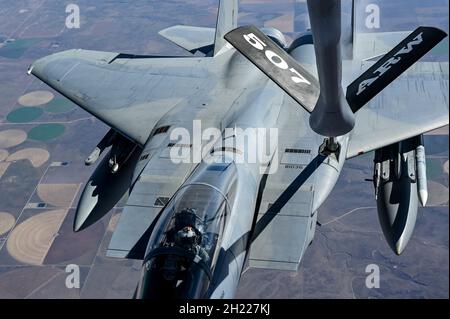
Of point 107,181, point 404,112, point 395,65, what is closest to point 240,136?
point 395,65

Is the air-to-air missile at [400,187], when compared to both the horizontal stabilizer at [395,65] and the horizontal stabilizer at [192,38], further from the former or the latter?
the horizontal stabilizer at [192,38]

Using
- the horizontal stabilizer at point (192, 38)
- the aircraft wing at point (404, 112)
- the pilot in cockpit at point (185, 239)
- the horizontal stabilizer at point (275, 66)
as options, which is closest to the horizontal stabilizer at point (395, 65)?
the horizontal stabilizer at point (275, 66)

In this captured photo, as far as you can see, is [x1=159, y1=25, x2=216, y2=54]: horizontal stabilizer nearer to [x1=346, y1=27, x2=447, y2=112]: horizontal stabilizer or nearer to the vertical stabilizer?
the vertical stabilizer

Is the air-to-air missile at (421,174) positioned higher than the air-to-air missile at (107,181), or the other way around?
the air-to-air missile at (421,174)

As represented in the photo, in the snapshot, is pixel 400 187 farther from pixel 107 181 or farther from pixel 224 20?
pixel 224 20

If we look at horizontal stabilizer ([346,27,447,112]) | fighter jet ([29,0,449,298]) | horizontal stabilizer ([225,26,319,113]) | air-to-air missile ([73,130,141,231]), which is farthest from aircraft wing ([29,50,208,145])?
horizontal stabilizer ([346,27,447,112])

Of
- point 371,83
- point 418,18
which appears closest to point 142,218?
point 371,83

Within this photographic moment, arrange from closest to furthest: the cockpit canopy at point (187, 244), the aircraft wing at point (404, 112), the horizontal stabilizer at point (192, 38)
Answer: the cockpit canopy at point (187, 244) → the aircraft wing at point (404, 112) → the horizontal stabilizer at point (192, 38)

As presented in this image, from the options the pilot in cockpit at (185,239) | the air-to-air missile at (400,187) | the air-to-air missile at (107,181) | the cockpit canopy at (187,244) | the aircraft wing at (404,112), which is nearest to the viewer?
the cockpit canopy at (187,244)
